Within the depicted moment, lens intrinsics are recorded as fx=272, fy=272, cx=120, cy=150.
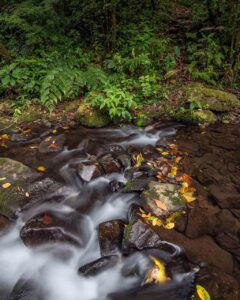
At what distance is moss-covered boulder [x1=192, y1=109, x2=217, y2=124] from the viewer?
6047mm

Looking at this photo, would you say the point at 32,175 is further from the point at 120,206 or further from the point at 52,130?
the point at 52,130

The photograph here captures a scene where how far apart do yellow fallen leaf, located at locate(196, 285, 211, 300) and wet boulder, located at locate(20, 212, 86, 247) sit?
58.3 inches

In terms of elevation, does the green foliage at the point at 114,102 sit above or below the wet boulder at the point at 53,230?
above

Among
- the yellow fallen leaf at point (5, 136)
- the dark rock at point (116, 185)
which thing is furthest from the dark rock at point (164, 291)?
the yellow fallen leaf at point (5, 136)

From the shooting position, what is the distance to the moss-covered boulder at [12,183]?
147 inches

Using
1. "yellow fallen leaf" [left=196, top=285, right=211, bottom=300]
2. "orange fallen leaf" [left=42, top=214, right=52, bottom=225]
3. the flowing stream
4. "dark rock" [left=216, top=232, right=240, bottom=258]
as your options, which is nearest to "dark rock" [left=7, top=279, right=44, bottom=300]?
the flowing stream

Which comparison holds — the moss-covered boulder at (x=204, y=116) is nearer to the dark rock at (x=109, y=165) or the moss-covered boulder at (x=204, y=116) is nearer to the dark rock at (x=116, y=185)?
the dark rock at (x=109, y=165)

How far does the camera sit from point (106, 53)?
7.47m

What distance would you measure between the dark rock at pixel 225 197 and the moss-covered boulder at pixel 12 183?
8.95 ft

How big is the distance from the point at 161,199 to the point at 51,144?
265 centimetres

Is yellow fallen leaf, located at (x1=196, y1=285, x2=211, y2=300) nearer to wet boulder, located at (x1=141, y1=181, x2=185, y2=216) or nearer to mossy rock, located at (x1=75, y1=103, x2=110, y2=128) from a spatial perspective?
wet boulder, located at (x1=141, y1=181, x2=185, y2=216)

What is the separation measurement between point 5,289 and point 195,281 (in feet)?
6.54

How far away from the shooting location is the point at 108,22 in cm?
741

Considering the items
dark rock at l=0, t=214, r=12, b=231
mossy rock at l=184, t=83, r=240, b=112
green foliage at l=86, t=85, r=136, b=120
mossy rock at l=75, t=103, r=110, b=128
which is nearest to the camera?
dark rock at l=0, t=214, r=12, b=231
